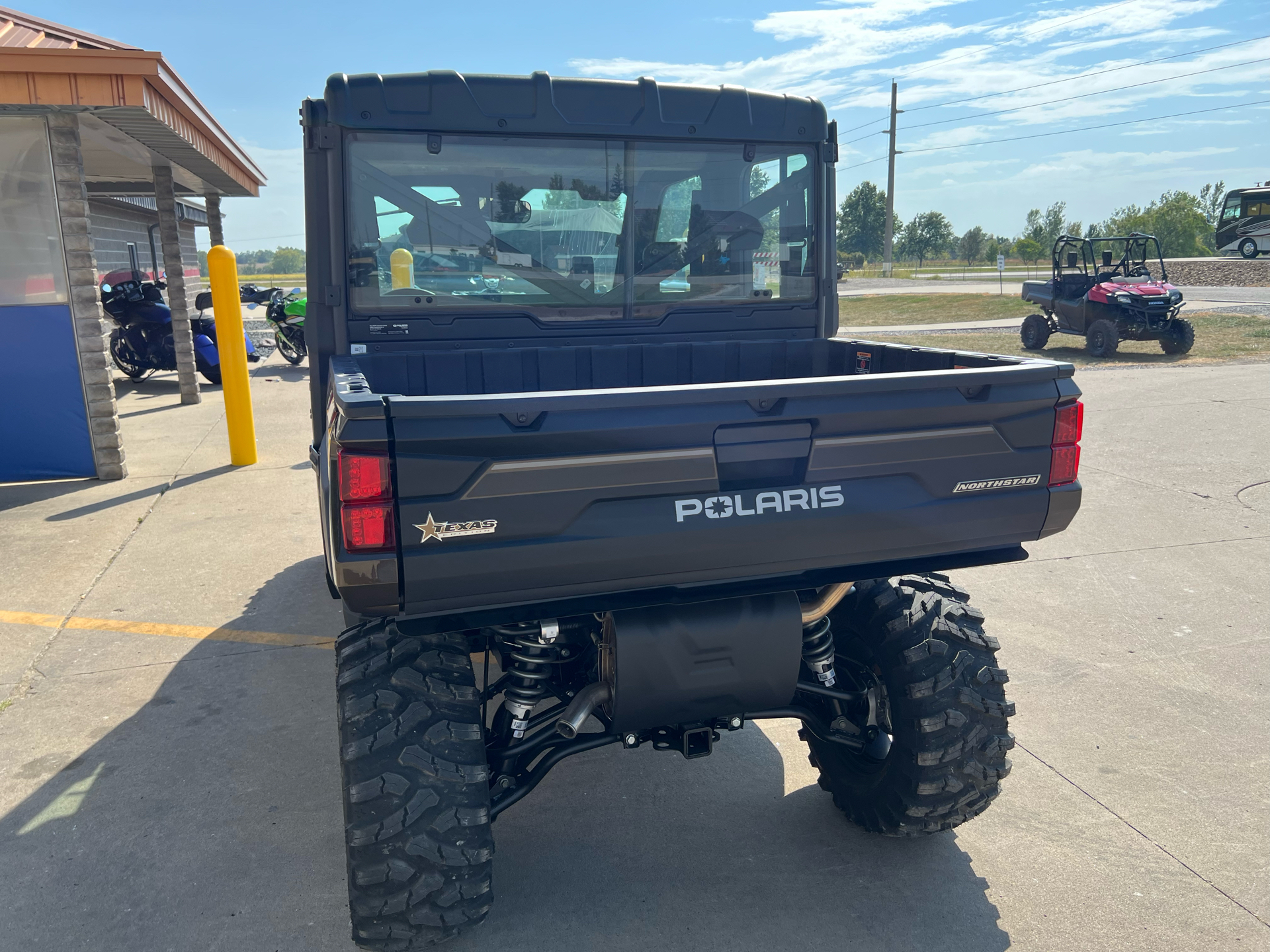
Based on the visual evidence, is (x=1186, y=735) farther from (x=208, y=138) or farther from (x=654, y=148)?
(x=208, y=138)

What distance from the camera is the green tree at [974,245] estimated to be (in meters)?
89.6

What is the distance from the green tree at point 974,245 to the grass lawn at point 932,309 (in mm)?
62137

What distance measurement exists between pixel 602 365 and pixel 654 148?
2.91 feet

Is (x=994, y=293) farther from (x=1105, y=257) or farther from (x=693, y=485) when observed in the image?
(x=693, y=485)

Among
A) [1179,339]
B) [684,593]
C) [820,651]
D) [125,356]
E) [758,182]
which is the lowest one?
[820,651]

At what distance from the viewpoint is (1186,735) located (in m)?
3.83

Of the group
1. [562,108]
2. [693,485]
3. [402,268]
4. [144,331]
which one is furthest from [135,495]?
[144,331]

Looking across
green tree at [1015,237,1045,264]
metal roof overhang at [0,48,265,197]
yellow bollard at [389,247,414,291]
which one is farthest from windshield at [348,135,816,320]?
green tree at [1015,237,1045,264]

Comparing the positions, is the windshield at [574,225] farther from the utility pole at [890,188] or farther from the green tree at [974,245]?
the green tree at [974,245]

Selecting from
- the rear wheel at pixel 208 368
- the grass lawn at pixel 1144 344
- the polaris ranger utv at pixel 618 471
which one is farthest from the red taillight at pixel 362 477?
the rear wheel at pixel 208 368

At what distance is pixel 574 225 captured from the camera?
376 centimetres

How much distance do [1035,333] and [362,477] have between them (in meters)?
17.0

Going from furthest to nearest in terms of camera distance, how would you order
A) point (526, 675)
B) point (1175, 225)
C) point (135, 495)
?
point (1175, 225), point (135, 495), point (526, 675)

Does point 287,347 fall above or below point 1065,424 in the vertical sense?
below
